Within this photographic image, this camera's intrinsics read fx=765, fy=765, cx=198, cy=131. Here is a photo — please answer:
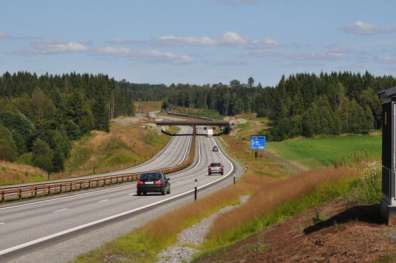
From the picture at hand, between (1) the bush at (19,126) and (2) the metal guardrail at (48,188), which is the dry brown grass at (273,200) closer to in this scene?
(2) the metal guardrail at (48,188)

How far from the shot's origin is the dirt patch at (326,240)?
12915 mm

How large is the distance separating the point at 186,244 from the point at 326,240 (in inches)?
377

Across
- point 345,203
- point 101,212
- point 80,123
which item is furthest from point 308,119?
point 345,203

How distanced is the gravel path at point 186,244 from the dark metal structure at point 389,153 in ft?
20.3

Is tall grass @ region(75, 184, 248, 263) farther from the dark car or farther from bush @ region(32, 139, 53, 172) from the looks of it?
bush @ region(32, 139, 53, 172)

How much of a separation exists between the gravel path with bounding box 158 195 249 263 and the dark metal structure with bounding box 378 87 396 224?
20.3 ft

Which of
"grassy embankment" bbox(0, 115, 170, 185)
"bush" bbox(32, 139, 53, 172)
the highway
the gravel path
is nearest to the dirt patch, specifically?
the gravel path

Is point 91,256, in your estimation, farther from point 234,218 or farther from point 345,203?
point 234,218

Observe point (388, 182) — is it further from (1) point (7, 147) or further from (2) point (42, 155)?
(2) point (42, 155)

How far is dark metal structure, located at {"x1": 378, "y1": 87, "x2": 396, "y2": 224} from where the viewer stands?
49.8 feet

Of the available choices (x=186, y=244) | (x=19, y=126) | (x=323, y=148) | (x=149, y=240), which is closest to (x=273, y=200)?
(x=186, y=244)

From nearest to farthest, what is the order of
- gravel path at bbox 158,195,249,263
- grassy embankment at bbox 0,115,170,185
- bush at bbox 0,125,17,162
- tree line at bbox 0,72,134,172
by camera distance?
gravel path at bbox 158,195,249,263
bush at bbox 0,125,17,162
tree line at bbox 0,72,134,172
grassy embankment at bbox 0,115,170,185

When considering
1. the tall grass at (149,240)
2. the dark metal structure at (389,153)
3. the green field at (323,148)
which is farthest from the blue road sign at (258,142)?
the dark metal structure at (389,153)

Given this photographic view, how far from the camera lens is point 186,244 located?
2364 cm
